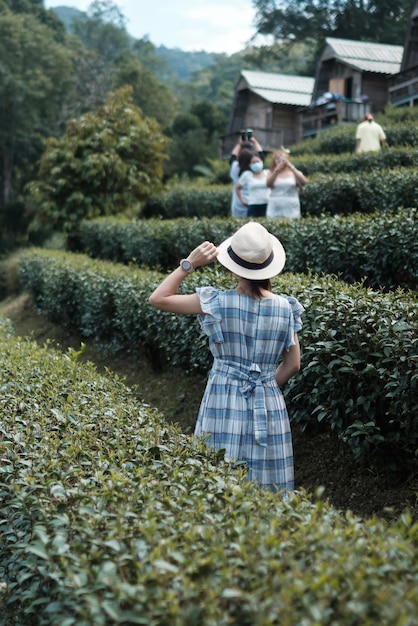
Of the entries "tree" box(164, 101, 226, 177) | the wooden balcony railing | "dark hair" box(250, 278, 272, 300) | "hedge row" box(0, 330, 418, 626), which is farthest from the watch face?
"tree" box(164, 101, 226, 177)

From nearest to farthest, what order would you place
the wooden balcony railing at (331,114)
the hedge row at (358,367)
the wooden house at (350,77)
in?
1. the hedge row at (358,367)
2. the wooden balcony railing at (331,114)
3. the wooden house at (350,77)

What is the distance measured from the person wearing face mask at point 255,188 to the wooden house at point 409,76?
60.6ft

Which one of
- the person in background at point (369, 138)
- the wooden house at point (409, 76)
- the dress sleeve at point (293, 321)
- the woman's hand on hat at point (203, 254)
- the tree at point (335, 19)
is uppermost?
the tree at point (335, 19)

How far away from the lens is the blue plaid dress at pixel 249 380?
4.29 meters

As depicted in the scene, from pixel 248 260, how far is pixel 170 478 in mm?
1293

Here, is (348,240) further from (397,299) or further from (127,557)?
(127,557)

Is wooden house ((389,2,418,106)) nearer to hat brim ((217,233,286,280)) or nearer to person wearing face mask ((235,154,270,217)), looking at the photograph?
person wearing face mask ((235,154,270,217))

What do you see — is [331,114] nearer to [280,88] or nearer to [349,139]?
[280,88]

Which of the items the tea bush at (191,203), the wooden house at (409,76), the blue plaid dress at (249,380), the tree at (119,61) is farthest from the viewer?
the tree at (119,61)

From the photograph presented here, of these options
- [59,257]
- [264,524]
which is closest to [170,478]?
[264,524]

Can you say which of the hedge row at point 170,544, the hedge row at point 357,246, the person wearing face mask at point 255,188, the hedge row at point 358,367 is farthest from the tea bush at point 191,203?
the hedge row at point 170,544

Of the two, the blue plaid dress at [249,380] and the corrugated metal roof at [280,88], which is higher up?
the corrugated metal roof at [280,88]

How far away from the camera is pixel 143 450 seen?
3.98m

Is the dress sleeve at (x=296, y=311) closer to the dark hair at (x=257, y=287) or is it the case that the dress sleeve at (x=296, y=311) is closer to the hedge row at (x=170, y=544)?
the dark hair at (x=257, y=287)
